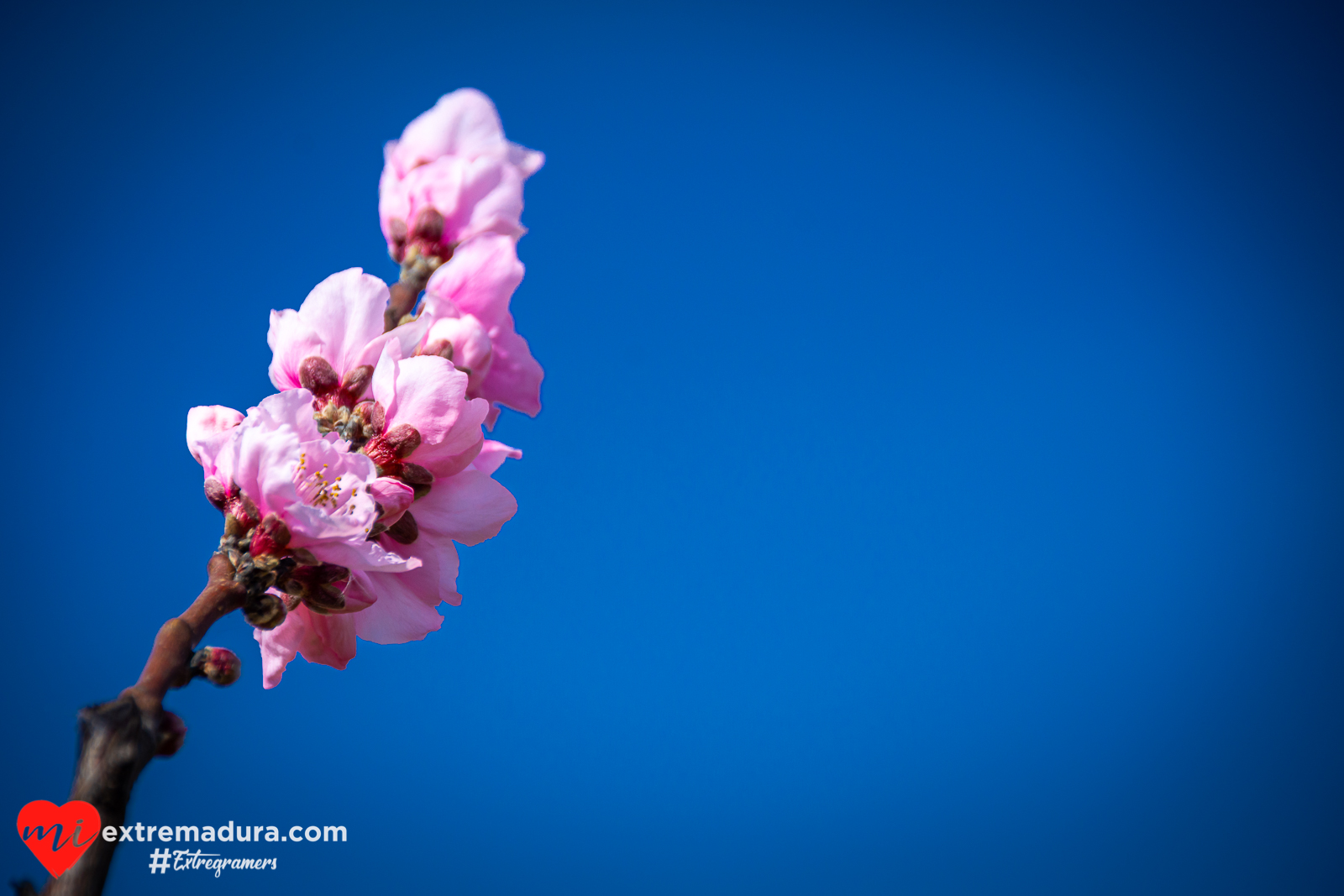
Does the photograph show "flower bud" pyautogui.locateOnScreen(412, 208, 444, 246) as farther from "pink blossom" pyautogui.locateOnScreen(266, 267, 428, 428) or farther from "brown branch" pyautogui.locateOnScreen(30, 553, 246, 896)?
"brown branch" pyautogui.locateOnScreen(30, 553, 246, 896)

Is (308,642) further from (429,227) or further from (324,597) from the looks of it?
(429,227)

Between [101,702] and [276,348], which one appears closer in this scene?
[101,702]

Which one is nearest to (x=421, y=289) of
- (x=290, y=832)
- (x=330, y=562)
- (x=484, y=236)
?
(x=484, y=236)

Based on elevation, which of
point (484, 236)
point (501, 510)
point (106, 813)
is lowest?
point (106, 813)

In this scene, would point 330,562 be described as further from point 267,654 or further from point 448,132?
point 448,132

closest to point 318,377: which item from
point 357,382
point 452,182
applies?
point 357,382

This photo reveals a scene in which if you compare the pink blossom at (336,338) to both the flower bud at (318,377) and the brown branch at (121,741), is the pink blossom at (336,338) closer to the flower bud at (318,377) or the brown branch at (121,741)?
the flower bud at (318,377)
